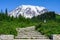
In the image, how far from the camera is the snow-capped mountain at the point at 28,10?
125ft

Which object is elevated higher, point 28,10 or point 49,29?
point 28,10

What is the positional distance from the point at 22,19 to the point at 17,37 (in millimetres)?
12377

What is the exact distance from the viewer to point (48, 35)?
13828mm

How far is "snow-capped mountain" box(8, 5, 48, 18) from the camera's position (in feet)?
125

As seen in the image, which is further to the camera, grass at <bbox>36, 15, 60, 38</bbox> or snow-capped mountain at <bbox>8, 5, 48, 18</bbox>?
snow-capped mountain at <bbox>8, 5, 48, 18</bbox>

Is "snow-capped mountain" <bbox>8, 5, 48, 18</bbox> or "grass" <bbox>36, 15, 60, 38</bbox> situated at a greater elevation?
"snow-capped mountain" <bbox>8, 5, 48, 18</bbox>

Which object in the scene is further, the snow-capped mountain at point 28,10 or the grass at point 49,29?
the snow-capped mountain at point 28,10

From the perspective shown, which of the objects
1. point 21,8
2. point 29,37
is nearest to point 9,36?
point 29,37

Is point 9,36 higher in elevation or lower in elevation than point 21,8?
lower

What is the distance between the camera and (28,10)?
40312mm

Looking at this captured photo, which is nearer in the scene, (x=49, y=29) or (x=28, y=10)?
(x=49, y=29)

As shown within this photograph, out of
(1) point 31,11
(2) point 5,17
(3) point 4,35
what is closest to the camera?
(3) point 4,35

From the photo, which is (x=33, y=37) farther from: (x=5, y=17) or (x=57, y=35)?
(x=5, y=17)

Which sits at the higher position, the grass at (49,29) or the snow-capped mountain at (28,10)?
the snow-capped mountain at (28,10)
